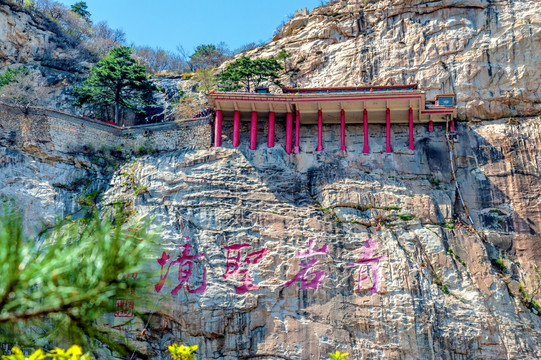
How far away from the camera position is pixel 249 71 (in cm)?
2592

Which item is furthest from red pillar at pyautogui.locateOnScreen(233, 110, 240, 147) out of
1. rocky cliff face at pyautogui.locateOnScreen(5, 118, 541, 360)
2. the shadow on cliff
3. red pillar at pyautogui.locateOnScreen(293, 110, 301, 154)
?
red pillar at pyautogui.locateOnScreen(293, 110, 301, 154)

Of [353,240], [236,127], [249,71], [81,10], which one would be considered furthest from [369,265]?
[81,10]

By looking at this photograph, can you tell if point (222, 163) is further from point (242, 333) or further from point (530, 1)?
point (530, 1)

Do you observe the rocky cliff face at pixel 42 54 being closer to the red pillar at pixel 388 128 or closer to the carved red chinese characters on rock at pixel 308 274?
the red pillar at pixel 388 128

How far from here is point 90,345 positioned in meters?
4.09

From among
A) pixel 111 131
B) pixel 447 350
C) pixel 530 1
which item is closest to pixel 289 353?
pixel 447 350

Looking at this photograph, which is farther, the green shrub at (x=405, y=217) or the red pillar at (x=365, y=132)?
the red pillar at (x=365, y=132)

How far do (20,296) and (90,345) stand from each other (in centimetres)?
62

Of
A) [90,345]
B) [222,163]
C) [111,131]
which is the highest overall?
[111,131]

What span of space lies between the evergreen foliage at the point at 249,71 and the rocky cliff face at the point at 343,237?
15.9 feet

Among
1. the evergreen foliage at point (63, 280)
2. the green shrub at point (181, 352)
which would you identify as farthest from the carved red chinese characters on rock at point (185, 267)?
the evergreen foliage at point (63, 280)

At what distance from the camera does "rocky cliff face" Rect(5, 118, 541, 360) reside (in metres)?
17.3

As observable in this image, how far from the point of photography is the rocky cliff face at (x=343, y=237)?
56.9 feet

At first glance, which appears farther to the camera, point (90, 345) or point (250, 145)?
point (250, 145)
